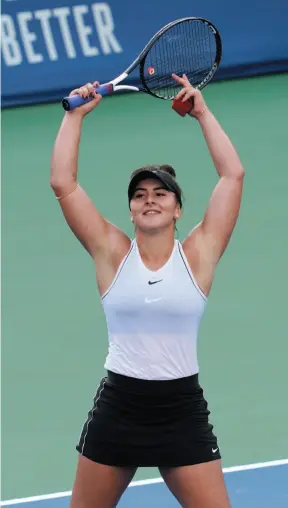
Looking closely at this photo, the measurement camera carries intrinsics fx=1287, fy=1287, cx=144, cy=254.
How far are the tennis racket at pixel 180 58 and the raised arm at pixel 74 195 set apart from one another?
0.67 metres

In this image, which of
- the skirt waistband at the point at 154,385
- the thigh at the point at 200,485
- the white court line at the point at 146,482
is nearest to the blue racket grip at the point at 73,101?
the skirt waistband at the point at 154,385

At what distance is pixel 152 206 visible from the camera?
19.1 ft

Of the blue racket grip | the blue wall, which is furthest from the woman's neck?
the blue wall

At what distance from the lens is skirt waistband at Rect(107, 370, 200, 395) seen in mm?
5656

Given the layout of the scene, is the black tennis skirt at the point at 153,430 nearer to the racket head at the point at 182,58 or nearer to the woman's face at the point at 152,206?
the woman's face at the point at 152,206

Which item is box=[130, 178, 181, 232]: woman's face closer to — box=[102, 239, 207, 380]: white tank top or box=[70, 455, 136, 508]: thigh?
box=[102, 239, 207, 380]: white tank top

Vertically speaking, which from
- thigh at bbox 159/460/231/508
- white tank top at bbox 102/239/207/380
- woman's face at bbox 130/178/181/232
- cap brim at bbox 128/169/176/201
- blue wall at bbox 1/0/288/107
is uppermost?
blue wall at bbox 1/0/288/107

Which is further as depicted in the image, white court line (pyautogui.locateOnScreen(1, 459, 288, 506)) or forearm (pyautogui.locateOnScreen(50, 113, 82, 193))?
white court line (pyautogui.locateOnScreen(1, 459, 288, 506))

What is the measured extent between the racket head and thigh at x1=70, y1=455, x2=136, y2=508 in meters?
1.92

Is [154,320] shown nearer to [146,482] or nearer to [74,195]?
[74,195]

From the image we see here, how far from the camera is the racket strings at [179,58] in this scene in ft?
21.9

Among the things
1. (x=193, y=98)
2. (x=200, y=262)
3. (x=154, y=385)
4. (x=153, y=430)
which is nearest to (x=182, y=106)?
(x=193, y=98)

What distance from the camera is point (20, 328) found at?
32.0ft

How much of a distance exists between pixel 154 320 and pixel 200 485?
742 millimetres
